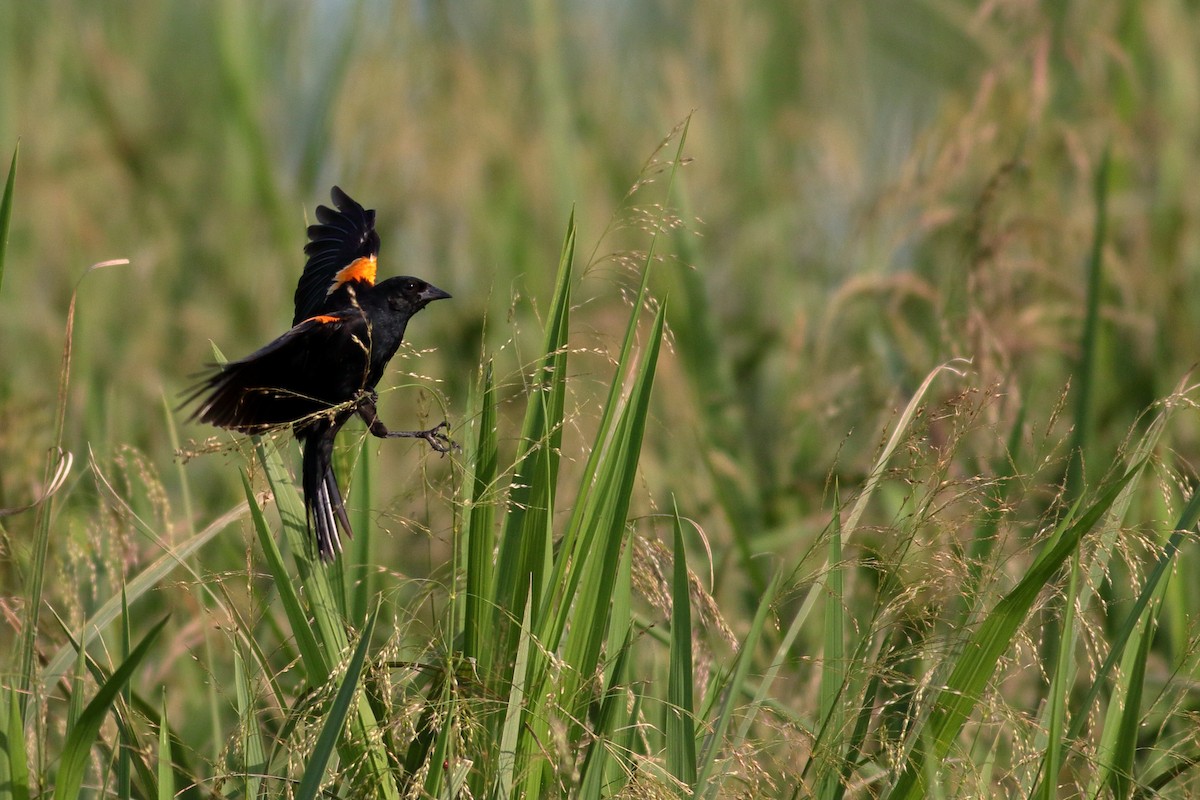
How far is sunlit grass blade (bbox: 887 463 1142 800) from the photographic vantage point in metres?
1.45

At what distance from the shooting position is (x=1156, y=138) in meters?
4.30

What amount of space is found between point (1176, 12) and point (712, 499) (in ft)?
8.35

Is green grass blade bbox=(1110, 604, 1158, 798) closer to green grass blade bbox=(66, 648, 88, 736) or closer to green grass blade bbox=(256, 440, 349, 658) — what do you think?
green grass blade bbox=(256, 440, 349, 658)

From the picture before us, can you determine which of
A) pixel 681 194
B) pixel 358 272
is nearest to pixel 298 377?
pixel 358 272

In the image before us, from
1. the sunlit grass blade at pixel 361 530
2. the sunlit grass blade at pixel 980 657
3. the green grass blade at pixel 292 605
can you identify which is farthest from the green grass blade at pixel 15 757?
the sunlit grass blade at pixel 980 657

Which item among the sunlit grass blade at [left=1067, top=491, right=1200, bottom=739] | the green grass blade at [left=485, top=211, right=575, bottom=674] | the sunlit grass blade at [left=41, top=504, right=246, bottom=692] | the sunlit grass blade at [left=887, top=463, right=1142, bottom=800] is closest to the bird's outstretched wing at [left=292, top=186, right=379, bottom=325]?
the sunlit grass blade at [left=41, top=504, right=246, bottom=692]

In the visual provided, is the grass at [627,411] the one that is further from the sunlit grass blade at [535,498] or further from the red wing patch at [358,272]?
the red wing patch at [358,272]

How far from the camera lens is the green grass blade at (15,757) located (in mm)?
1475

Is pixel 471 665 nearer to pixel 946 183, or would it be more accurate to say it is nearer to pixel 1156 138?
pixel 946 183

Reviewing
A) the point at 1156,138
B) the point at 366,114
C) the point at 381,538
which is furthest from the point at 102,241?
the point at 1156,138

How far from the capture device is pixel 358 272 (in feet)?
7.69

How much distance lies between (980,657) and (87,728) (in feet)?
3.35

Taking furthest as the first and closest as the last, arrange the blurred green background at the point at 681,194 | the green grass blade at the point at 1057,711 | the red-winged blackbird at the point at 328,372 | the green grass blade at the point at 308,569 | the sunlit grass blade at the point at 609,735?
the blurred green background at the point at 681,194, the red-winged blackbird at the point at 328,372, the green grass blade at the point at 308,569, the sunlit grass blade at the point at 609,735, the green grass blade at the point at 1057,711

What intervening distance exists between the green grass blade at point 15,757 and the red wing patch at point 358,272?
104 cm
